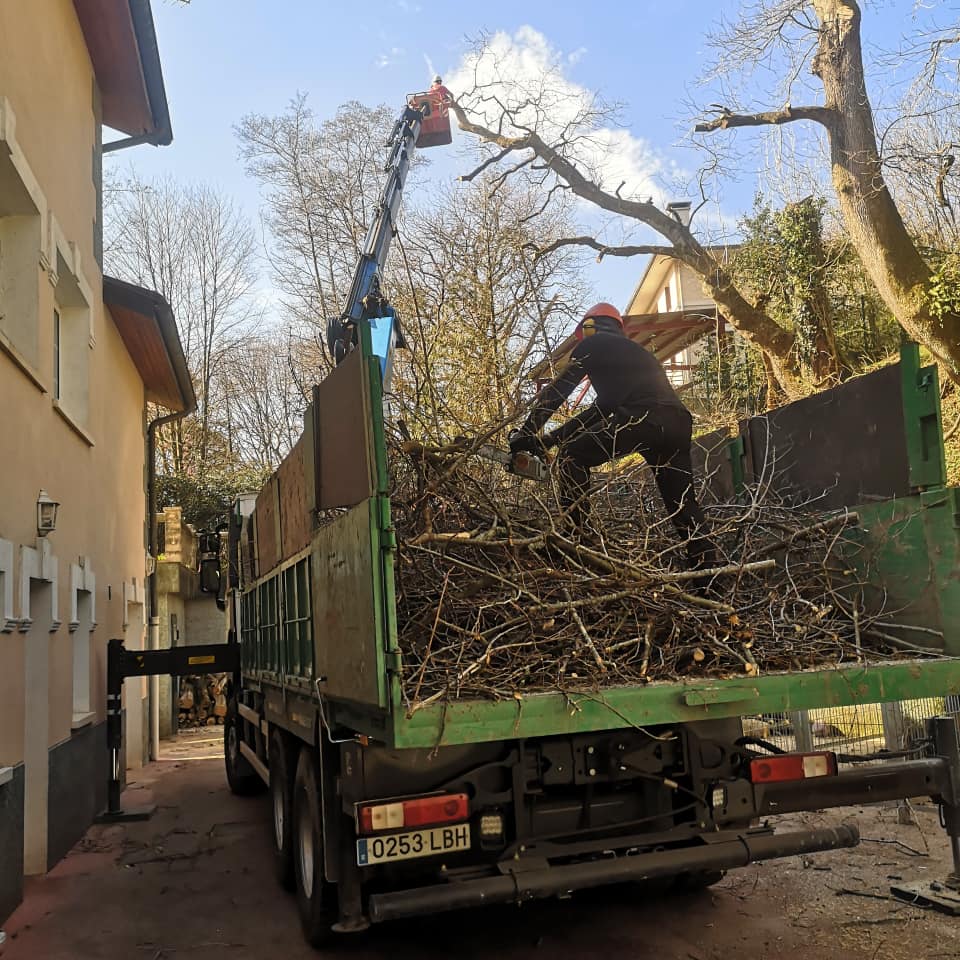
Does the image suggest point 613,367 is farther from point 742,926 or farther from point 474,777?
point 742,926

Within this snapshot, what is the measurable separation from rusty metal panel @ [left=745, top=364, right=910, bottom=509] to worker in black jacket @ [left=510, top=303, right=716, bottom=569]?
2.03ft

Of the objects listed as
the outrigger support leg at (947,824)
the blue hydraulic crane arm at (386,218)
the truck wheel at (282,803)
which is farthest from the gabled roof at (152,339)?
the outrigger support leg at (947,824)

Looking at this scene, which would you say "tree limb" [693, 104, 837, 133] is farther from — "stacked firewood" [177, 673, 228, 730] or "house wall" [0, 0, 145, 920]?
"stacked firewood" [177, 673, 228, 730]

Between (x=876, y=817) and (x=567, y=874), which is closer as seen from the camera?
(x=567, y=874)

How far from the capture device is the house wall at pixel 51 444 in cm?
598

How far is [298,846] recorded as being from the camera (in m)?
5.17

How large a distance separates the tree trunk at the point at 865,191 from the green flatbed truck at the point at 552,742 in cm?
889

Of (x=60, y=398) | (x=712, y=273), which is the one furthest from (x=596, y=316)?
(x=712, y=273)

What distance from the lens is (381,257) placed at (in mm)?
10992

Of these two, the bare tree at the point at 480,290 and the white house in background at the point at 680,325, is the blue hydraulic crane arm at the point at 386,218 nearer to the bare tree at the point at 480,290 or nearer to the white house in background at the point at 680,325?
the bare tree at the point at 480,290

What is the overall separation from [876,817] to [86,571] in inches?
271

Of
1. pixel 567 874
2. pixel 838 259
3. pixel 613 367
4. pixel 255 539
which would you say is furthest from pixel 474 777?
pixel 838 259

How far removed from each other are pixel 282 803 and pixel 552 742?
8.42 ft

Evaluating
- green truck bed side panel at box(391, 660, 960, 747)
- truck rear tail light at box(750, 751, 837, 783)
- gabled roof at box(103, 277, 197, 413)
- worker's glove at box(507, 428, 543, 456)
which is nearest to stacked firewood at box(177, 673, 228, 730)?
gabled roof at box(103, 277, 197, 413)
